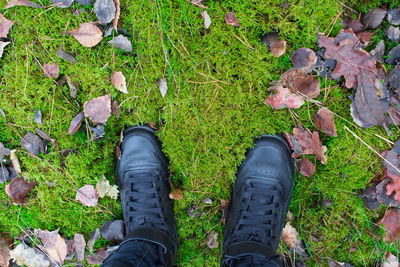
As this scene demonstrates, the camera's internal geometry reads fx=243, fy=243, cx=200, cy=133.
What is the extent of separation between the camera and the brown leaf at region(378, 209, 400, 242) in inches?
83.8

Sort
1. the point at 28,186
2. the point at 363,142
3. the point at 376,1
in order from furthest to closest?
1. the point at 28,186
2. the point at 363,142
3. the point at 376,1

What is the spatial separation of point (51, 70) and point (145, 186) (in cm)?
133

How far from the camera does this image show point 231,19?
2.00m

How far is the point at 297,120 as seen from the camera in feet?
6.93

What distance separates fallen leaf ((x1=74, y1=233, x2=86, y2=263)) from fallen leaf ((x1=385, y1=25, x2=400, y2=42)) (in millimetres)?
3201

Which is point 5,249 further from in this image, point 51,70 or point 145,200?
point 51,70

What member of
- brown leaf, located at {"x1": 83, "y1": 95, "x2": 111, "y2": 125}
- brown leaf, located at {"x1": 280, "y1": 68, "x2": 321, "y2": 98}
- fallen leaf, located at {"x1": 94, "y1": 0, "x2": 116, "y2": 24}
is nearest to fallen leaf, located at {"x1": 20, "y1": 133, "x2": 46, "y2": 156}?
brown leaf, located at {"x1": 83, "y1": 95, "x2": 111, "y2": 125}

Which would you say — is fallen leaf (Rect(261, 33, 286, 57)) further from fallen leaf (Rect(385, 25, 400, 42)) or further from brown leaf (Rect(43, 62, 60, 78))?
brown leaf (Rect(43, 62, 60, 78))

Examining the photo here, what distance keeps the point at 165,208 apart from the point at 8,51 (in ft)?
6.50

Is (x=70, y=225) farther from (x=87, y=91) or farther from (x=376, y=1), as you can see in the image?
(x=376, y=1)

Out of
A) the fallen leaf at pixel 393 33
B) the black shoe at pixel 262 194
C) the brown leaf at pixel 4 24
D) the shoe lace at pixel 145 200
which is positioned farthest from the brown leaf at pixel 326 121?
the brown leaf at pixel 4 24

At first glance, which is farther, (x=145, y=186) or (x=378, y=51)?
(x=145, y=186)

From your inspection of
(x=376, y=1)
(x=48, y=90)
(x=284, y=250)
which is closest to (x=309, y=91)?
(x=376, y=1)

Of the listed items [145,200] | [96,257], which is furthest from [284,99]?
[96,257]
